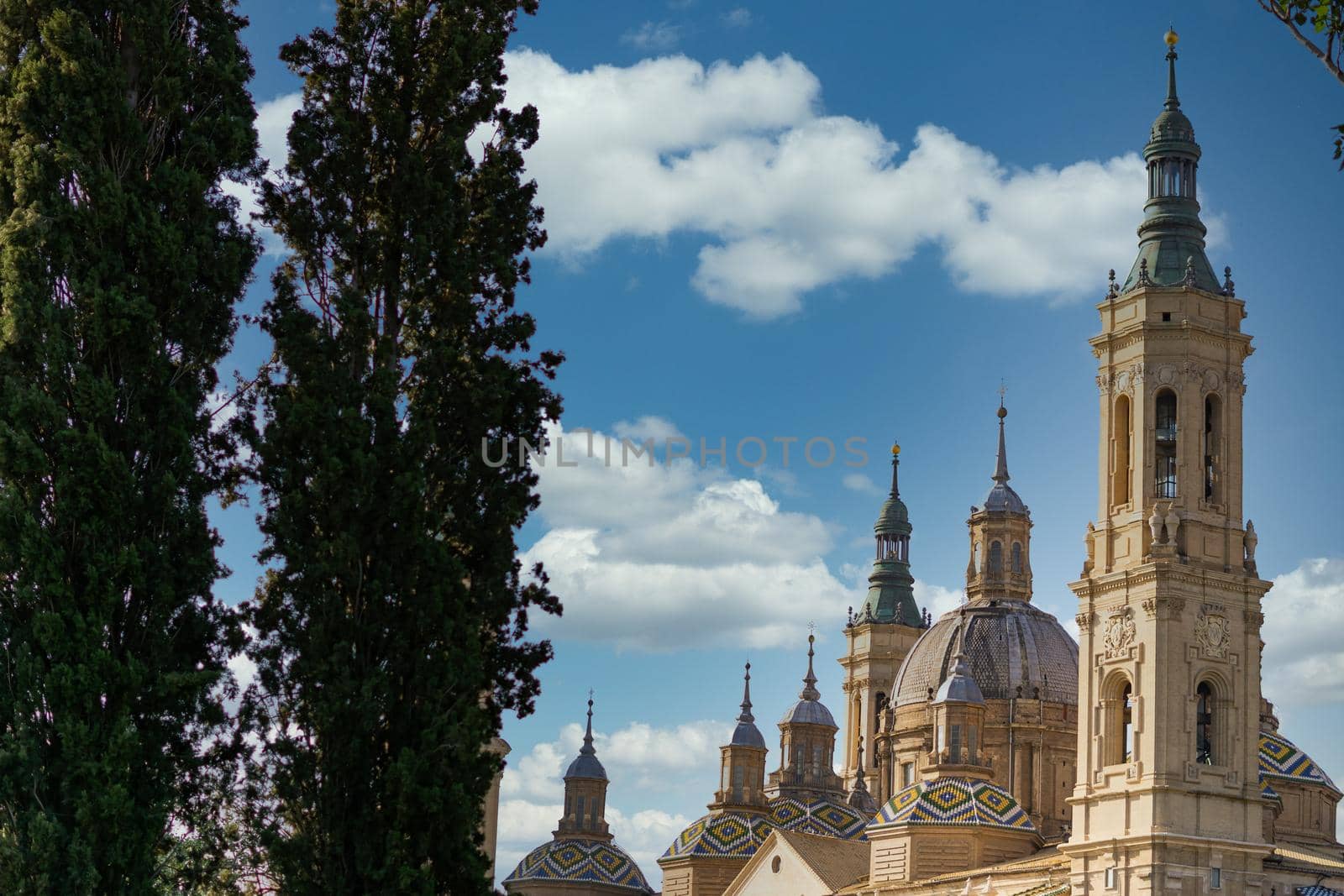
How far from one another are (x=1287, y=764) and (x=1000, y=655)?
45.3 ft

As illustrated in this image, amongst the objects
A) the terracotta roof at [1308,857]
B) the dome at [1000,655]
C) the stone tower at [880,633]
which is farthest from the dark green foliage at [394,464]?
the stone tower at [880,633]

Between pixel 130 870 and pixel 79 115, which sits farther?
pixel 79 115

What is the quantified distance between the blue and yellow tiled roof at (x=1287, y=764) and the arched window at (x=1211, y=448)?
1287 centimetres

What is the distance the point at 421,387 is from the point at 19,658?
5.24 metres

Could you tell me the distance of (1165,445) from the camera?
142 ft

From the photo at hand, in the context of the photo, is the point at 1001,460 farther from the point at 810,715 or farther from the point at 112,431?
the point at 112,431

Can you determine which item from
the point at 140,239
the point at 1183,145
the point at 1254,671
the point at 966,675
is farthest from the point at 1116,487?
the point at 140,239

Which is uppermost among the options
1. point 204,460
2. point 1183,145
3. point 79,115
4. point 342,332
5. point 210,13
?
point 1183,145

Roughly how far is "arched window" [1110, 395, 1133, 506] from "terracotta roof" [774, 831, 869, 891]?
60.6 ft

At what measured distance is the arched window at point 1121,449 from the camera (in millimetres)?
43594

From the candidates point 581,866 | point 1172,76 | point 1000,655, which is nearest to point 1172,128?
point 1172,76

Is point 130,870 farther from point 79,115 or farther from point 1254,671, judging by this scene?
point 1254,671

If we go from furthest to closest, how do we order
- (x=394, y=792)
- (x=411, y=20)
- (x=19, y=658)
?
1. (x=411, y=20)
2. (x=394, y=792)
3. (x=19, y=658)

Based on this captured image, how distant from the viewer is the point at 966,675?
60000mm
